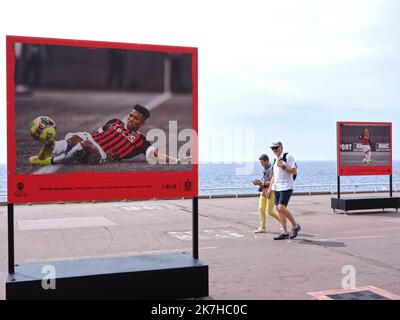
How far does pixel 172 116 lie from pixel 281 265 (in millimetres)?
3135

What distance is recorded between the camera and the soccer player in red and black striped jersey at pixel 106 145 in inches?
204

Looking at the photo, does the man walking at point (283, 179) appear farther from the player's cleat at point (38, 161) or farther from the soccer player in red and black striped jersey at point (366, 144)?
the soccer player in red and black striped jersey at point (366, 144)

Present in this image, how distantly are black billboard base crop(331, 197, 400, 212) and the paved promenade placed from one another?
30 cm

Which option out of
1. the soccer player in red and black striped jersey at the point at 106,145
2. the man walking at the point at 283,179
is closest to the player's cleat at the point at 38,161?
the soccer player in red and black striped jersey at the point at 106,145

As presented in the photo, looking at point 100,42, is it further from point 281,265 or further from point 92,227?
point 92,227

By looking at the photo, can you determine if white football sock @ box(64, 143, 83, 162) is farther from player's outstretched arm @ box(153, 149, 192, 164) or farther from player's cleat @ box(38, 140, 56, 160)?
player's outstretched arm @ box(153, 149, 192, 164)

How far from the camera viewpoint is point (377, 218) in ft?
43.1

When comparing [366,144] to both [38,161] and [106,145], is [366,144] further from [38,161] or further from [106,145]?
[38,161]

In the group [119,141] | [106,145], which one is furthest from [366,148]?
[106,145]

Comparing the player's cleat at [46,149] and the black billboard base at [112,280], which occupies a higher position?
the player's cleat at [46,149]

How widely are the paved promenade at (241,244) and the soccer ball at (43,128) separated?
6.96 ft

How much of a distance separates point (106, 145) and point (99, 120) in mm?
313

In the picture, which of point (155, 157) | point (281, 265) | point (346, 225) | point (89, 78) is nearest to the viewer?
point (89, 78)
